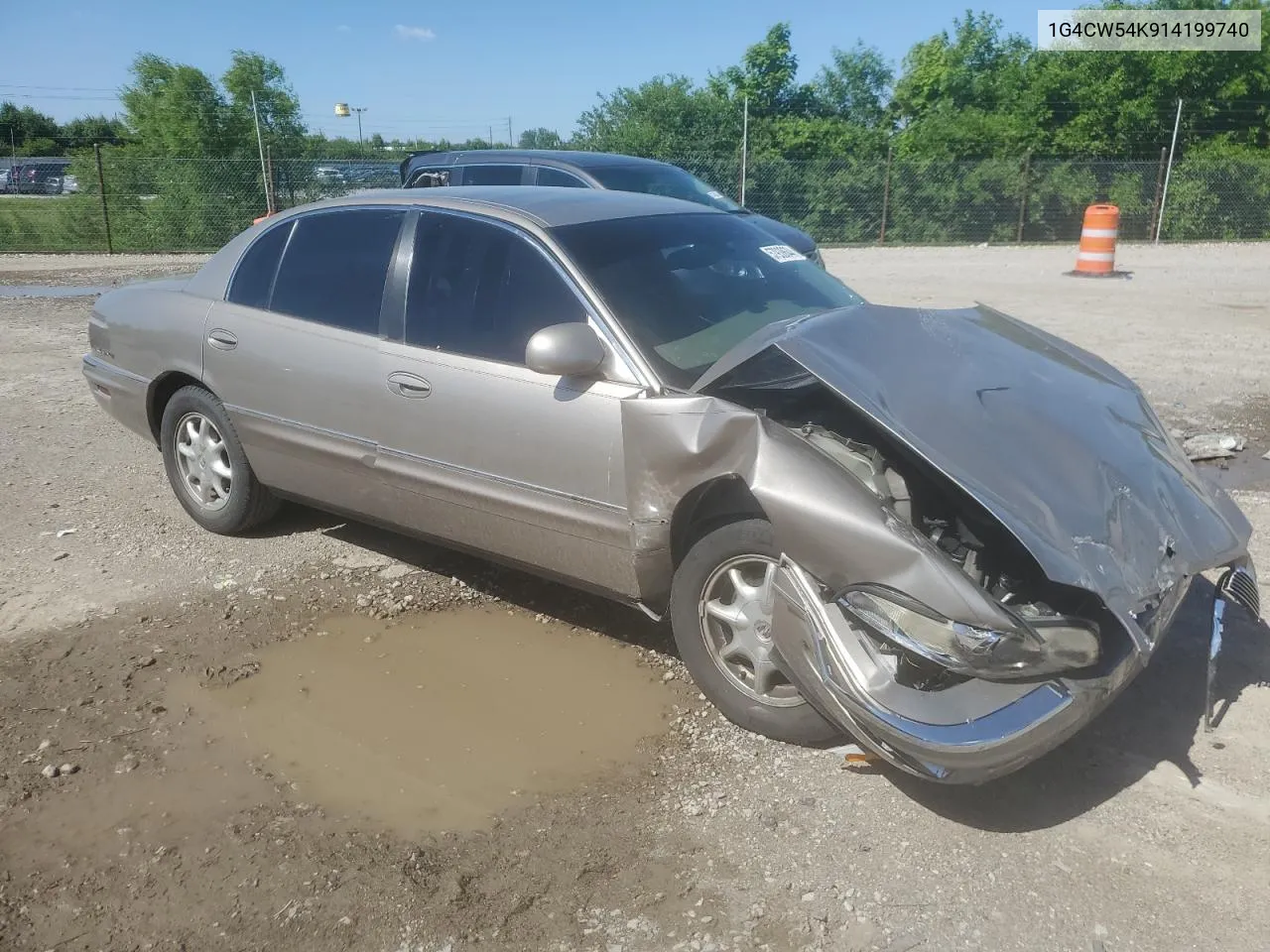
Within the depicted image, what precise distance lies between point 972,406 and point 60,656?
3520 millimetres

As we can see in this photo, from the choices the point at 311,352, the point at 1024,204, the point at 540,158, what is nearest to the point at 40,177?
the point at 540,158

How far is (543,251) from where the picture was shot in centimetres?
396

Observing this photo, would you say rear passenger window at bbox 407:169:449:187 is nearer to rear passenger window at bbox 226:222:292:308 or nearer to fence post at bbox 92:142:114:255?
rear passenger window at bbox 226:222:292:308

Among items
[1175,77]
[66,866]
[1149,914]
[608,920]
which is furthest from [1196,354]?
[1175,77]

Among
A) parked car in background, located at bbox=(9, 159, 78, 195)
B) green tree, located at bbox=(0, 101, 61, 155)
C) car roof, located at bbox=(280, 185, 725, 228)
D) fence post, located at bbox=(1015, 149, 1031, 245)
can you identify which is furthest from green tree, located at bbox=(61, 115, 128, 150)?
car roof, located at bbox=(280, 185, 725, 228)

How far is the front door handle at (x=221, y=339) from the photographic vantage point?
15.9 feet

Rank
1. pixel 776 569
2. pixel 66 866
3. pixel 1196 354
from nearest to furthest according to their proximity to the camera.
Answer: pixel 66 866, pixel 776 569, pixel 1196 354

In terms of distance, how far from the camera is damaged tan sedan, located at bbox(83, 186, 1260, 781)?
2826 mm

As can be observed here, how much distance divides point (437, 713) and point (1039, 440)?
2203mm

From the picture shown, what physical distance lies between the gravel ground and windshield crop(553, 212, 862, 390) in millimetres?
1222

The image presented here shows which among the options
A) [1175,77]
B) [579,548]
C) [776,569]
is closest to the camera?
[776,569]

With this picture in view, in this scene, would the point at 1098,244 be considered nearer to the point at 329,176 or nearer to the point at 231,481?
the point at 231,481

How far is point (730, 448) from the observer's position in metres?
3.23

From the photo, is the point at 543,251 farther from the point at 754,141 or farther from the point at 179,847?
the point at 754,141
